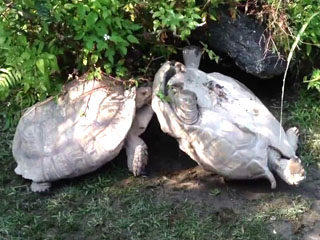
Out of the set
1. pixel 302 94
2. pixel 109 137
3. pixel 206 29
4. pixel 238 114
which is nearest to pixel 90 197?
pixel 109 137

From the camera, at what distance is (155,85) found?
4148mm

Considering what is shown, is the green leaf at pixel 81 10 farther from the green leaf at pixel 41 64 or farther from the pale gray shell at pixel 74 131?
→ the pale gray shell at pixel 74 131

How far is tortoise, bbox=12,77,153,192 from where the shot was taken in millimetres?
4055

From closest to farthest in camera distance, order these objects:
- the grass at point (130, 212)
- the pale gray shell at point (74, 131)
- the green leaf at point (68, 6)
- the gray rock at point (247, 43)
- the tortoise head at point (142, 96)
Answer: the grass at point (130, 212) → the green leaf at point (68, 6) → the pale gray shell at point (74, 131) → the tortoise head at point (142, 96) → the gray rock at point (247, 43)

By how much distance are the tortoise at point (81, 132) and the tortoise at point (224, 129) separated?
0.67 ft

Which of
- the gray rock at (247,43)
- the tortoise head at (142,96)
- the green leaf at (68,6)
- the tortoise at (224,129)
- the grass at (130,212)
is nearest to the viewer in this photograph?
the grass at (130,212)

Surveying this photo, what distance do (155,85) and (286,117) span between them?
3.17ft

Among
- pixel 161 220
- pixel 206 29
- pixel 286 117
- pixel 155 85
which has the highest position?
pixel 206 29

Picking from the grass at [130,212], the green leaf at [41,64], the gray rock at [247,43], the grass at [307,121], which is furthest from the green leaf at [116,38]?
the grass at [307,121]

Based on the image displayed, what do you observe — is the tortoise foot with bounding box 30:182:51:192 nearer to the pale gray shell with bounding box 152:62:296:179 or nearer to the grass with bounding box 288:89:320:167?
the pale gray shell with bounding box 152:62:296:179

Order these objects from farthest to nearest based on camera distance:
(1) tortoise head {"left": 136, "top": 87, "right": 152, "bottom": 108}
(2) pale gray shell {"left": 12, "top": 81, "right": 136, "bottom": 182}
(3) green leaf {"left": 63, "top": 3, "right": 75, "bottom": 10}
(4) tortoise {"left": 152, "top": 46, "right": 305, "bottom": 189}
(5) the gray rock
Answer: (5) the gray rock → (1) tortoise head {"left": 136, "top": 87, "right": 152, "bottom": 108} → (2) pale gray shell {"left": 12, "top": 81, "right": 136, "bottom": 182} → (3) green leaf {"left": 63, "top": 3, "right": 75, "bottom": 10} → (4) tortoise {"left": 152, "top": 46, "right": 305, "bottom": 189}

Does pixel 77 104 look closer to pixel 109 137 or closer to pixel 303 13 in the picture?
pixel 109 137

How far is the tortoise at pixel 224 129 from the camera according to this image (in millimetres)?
3826

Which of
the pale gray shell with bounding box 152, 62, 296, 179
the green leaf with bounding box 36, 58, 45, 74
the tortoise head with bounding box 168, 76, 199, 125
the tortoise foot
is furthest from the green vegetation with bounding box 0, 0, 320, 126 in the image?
the tortoise foot
